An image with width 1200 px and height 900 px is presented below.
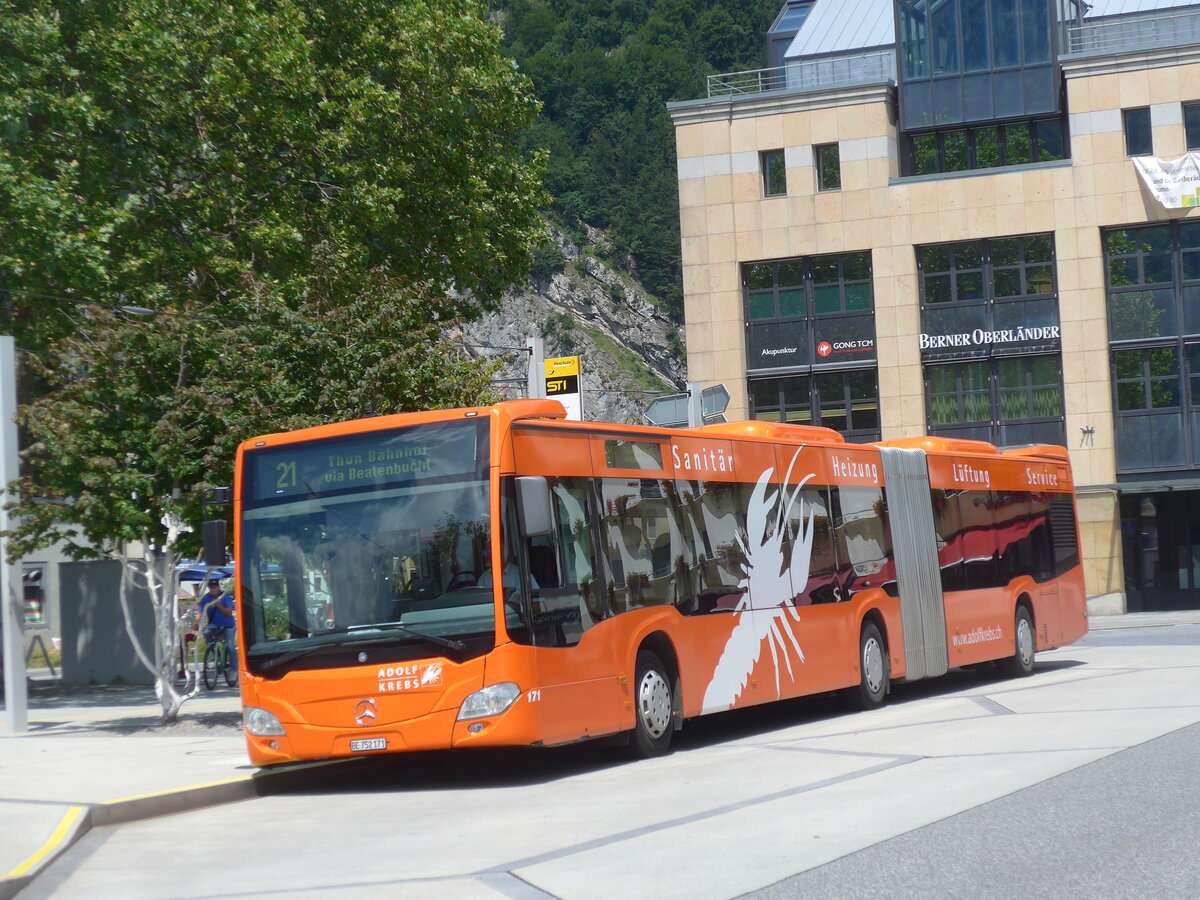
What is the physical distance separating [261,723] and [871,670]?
8.27 metres

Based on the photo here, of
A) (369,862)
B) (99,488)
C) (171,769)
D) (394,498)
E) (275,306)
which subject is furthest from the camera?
(275,306)

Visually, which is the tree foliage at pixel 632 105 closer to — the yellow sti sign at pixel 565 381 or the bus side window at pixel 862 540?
the yellow sti sign at pixel 565 381

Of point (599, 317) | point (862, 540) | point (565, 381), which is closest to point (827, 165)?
point (565, 381)

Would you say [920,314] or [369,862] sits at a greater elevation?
[920,314]

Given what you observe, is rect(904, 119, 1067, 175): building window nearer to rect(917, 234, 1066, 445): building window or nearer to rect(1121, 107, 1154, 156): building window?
rect(1121, 107, 1154, 156): building window

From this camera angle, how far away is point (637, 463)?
1362 centimetres

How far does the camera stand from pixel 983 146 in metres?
44.0

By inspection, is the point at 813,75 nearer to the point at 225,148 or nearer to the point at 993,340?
the point at 993,340

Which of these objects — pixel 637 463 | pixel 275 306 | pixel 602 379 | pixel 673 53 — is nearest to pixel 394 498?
pixel 637 463

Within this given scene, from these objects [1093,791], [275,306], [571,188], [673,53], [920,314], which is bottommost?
[1093,791]

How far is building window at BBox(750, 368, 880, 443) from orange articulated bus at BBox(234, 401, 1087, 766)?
89.7 ft

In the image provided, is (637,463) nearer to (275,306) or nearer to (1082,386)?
(275,306)

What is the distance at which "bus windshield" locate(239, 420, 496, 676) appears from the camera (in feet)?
37.9

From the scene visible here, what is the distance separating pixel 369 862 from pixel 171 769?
516 centimetres
